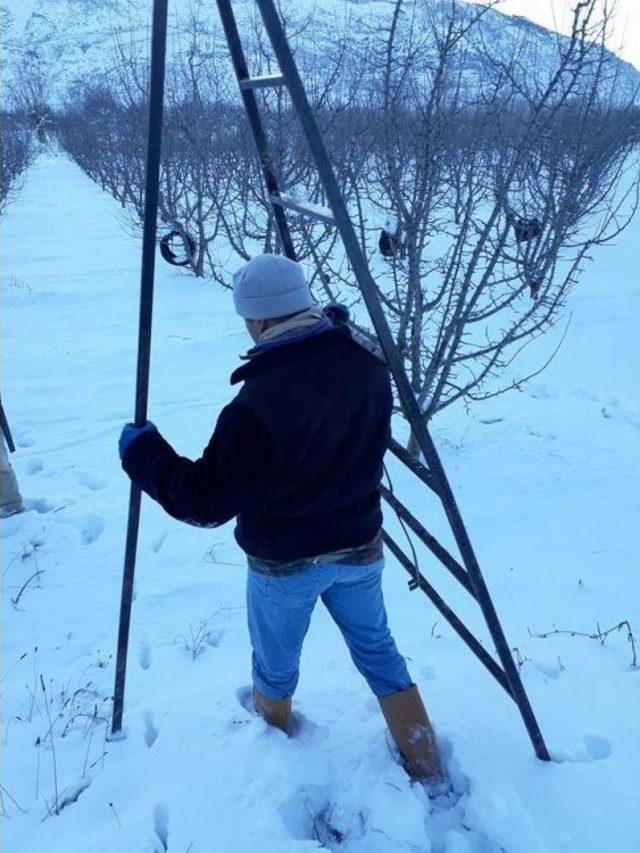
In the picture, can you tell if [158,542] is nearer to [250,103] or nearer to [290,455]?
[290,455]

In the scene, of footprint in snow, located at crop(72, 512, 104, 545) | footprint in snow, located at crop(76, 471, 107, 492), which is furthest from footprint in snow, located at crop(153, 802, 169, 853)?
footprint in snow, located at crop(76, 471, 107, 492)

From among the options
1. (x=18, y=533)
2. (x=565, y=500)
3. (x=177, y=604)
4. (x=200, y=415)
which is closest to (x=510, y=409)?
(x=565, y=500)

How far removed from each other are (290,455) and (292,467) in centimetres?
4

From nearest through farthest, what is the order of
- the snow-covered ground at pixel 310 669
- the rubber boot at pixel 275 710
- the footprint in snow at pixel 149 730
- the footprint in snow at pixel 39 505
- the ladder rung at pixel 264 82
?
the ladder rung at pixel 264 82 → the snow-covered ground at pixel 310 669 → the rubber boot at pixel 275 710 → the footprint in snow at pixel 149 730 → the footprint in snow at pixel 39 505

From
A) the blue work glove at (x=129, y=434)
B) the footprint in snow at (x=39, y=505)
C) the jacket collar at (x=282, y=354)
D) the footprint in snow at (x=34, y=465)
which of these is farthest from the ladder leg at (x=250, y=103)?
the footprint in snow at (x=34, y=465)

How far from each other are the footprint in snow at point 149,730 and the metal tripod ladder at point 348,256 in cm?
9

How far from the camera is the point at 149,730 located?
208cm

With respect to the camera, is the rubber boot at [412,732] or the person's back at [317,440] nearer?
the person's back at [317,440]

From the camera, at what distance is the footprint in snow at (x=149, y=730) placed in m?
2.03

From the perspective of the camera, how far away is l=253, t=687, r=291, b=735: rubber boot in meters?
1.92

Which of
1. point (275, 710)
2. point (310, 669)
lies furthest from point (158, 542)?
point (275, 710)

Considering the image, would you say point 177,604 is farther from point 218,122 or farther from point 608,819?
point 218,122

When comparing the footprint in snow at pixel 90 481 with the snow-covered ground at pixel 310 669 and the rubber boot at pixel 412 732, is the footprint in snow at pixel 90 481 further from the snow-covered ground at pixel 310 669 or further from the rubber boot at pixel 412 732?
the rubber boot at pixel 412 732

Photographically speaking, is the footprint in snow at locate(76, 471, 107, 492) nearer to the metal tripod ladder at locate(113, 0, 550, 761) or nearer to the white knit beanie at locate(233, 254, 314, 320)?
the metal tripod ladder at locate(113, 0, 550, 761)
